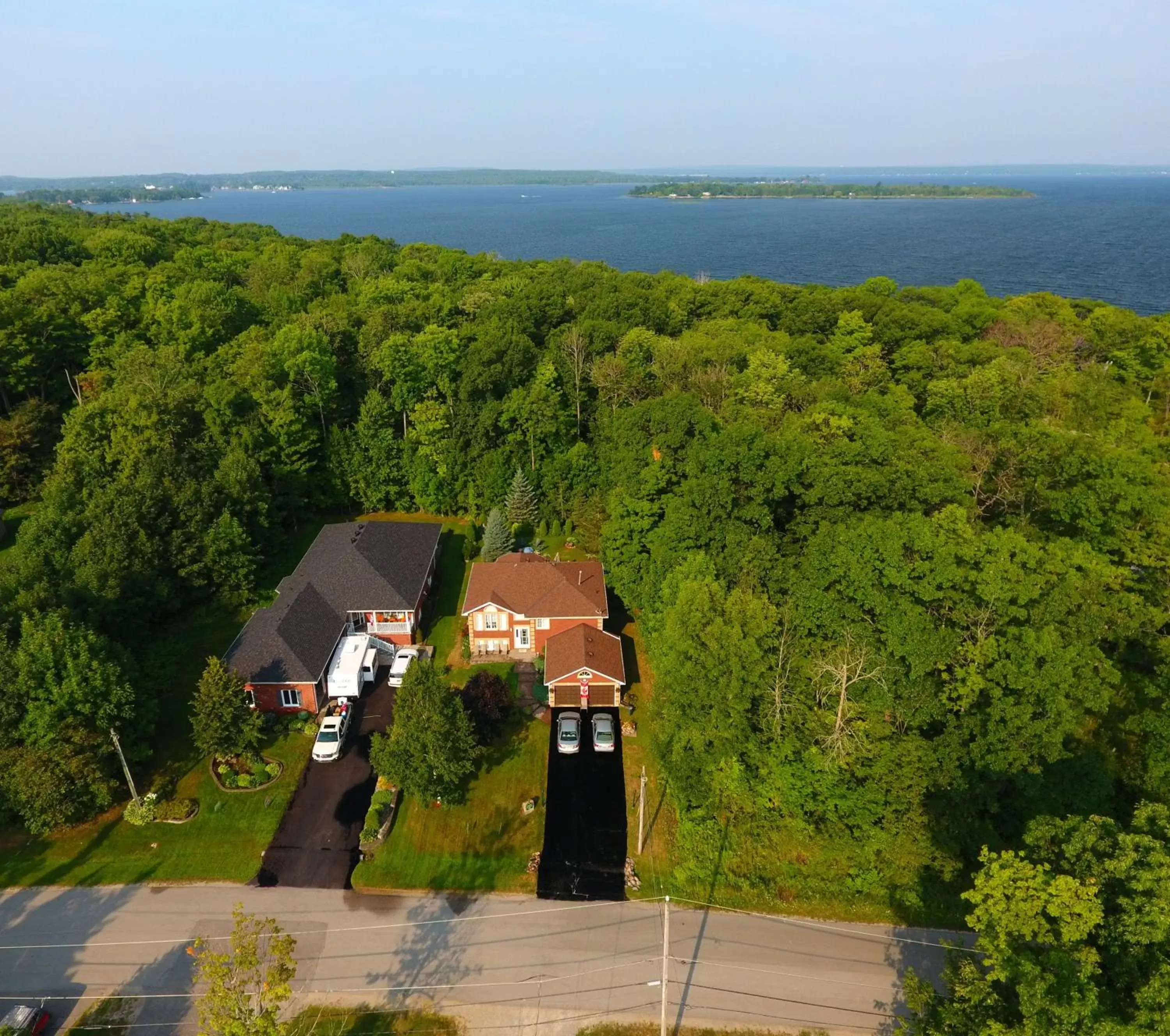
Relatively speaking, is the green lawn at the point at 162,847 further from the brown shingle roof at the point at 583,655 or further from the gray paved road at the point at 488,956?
the brown shingle roof at the point at 583,655

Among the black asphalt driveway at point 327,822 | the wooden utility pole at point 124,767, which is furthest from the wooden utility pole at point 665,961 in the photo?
the wooden utility pole at point 124,767

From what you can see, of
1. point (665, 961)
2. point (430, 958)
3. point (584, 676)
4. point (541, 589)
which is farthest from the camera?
point (541, 589)

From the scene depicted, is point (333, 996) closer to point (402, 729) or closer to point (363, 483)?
point (402, 729)

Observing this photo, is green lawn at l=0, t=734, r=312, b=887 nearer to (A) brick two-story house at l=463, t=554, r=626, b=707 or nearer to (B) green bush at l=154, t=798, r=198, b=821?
(B) green bush at l=154, t=798, r=198, b=821

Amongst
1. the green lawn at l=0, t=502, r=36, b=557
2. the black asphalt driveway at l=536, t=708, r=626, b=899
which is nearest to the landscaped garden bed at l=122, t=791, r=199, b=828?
Result: the black asphalt driveway at l=536, t=708, r=626, b=899

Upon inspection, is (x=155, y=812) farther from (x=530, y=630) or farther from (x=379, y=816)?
(x=530, y=630)

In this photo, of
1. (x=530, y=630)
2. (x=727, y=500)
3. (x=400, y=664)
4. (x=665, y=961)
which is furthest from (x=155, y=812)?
(x=727, y=500)
